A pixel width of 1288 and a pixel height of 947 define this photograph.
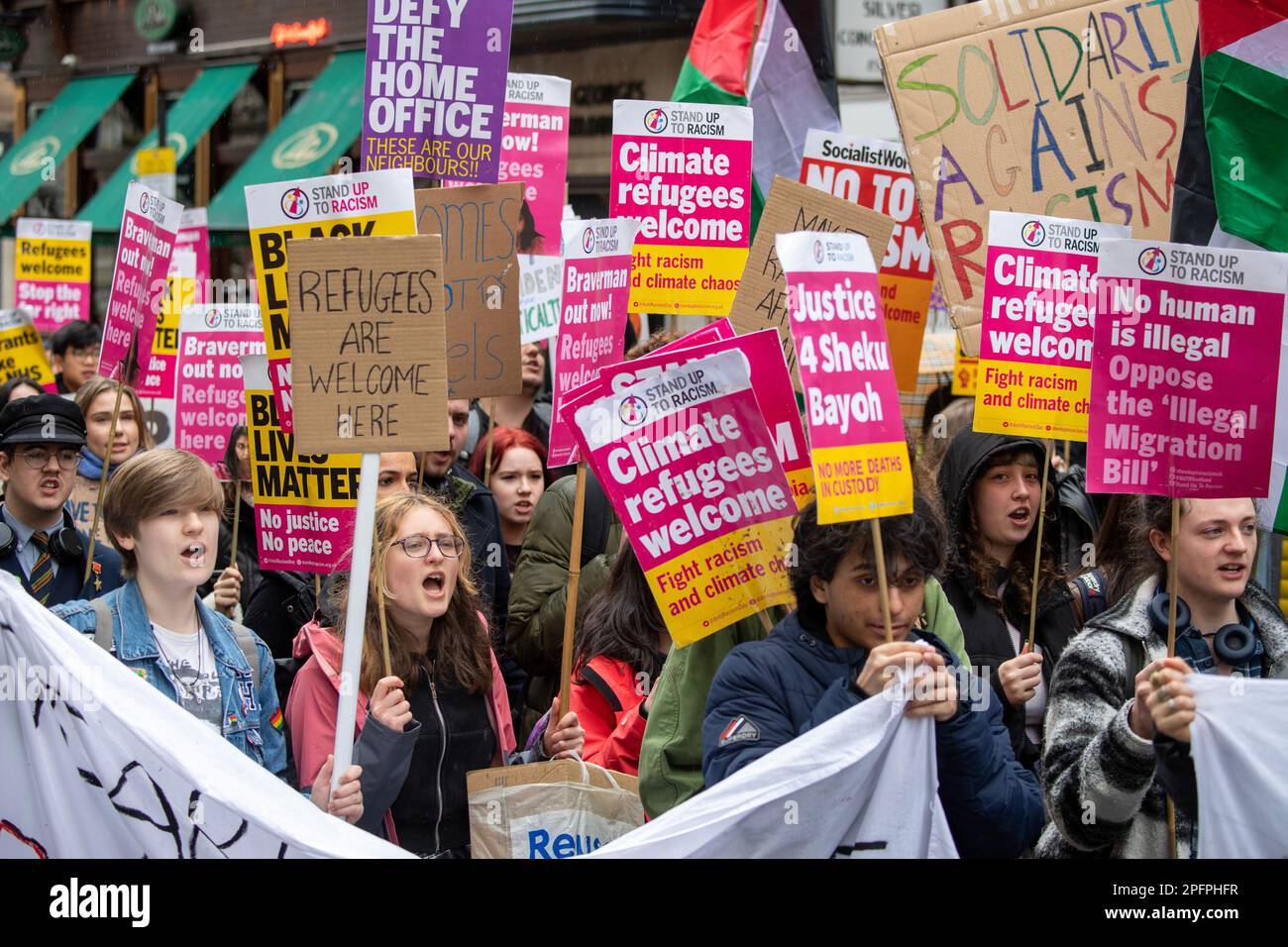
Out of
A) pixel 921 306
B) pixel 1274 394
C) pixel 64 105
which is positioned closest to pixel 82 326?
pixel 921 306

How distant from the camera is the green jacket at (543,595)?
606 centimetres

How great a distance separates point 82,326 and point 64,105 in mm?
14901

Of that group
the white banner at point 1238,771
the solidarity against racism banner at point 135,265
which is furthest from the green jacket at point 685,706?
the solidarity against racism banner at point 135,265

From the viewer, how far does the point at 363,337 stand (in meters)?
4.34

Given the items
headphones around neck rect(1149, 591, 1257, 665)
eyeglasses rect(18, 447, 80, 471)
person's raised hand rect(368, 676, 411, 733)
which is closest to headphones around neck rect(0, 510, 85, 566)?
eyeglasses rect(18, 447, 80, 471)

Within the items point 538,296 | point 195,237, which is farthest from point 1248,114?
point 195,237

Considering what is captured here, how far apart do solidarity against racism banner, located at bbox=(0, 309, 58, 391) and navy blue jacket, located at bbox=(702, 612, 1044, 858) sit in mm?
6653

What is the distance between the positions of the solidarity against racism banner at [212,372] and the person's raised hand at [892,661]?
4076mm

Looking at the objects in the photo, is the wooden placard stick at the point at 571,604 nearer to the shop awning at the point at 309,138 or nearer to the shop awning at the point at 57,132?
the shop awning at the point at 309,138

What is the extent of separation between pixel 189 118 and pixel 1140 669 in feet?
62.0

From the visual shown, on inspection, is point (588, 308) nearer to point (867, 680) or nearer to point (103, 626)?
point (103, 626)

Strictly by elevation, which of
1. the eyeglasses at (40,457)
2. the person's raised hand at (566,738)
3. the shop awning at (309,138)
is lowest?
the person's raised hand at (566,738)

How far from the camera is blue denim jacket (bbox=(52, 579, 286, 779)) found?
4.27 m

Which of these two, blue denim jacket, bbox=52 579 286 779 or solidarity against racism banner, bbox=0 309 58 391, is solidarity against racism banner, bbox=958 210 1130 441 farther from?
solidarity against racism banner, bbox=0 309 58 391
